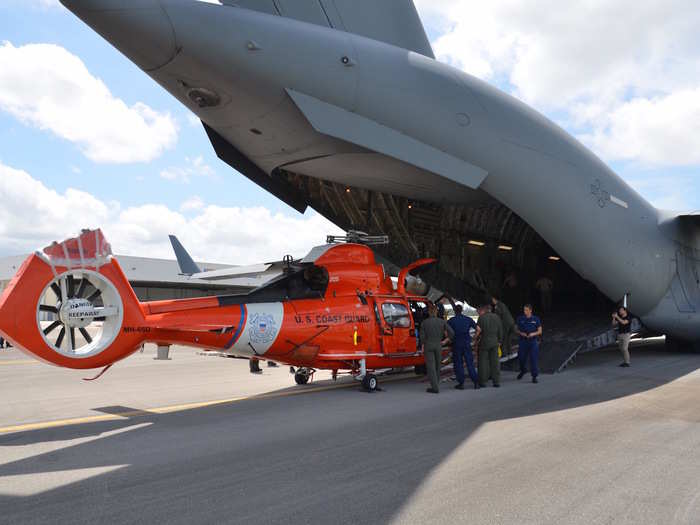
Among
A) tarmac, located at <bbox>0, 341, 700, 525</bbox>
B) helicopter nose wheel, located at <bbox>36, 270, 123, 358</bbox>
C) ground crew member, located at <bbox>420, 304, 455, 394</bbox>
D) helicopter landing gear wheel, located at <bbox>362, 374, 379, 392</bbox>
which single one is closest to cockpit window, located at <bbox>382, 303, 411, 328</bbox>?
ground crew member, located at <bbox>420, 304, 455, 394</bbox>

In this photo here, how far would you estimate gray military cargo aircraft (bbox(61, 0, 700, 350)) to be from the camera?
28.2ft

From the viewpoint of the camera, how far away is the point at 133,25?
7781mm

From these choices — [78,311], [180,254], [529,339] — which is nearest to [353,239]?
[529,339]

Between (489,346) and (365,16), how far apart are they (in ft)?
23.2

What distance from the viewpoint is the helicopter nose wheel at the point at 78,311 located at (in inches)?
262

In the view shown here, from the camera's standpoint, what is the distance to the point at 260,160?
11.6 metres

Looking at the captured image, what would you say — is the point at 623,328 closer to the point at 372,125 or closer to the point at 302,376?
the point at 302,376

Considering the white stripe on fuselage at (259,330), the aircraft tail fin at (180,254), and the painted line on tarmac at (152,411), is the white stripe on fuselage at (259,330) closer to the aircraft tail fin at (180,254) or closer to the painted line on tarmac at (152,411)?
the painted line on tarmac at (152,411)

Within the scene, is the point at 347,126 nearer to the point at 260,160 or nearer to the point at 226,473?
the point at 260,160

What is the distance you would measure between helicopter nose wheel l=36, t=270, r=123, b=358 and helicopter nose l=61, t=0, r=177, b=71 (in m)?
3.61

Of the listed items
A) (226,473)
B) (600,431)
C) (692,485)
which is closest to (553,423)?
(600,431)

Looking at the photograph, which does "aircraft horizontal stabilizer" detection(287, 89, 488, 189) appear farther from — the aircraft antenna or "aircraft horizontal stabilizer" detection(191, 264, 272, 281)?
"aircraft horizontal stabilizer" detection(191, 264, 272, 281)

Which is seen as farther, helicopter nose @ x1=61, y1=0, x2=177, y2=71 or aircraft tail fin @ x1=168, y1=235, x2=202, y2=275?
aircraft tail fin @ x1=168, y1=235, x2=202, y2=275

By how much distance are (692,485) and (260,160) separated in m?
9.50
